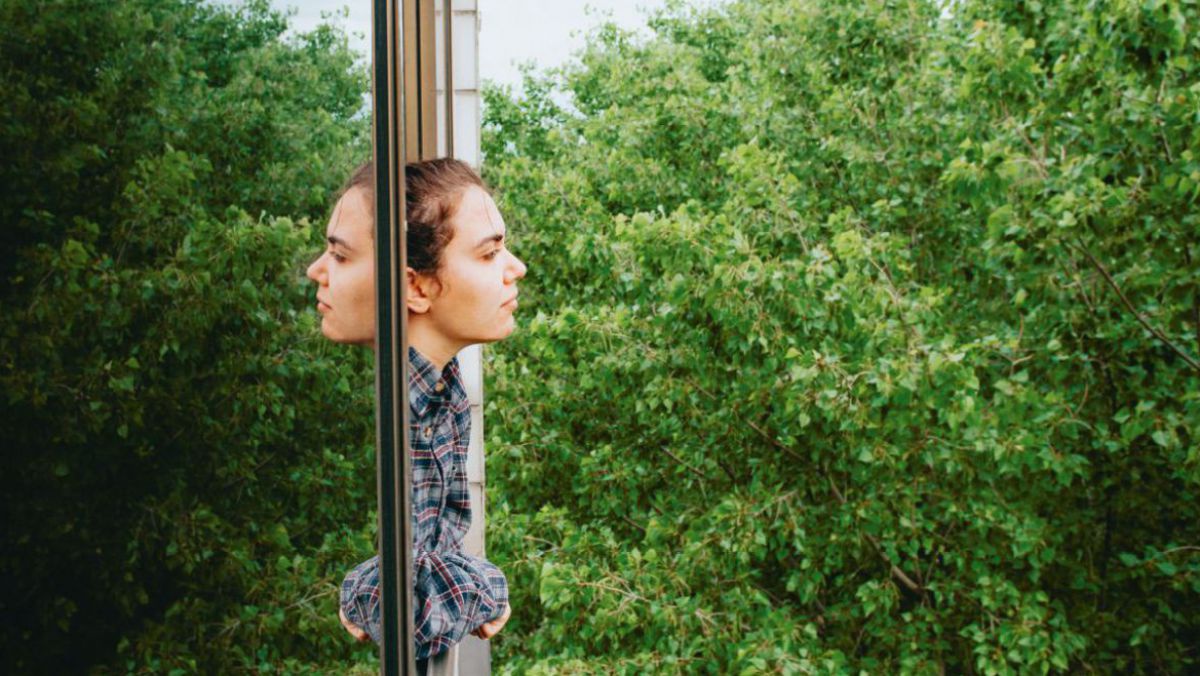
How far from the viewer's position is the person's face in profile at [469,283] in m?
1.29

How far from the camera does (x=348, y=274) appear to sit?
940mm

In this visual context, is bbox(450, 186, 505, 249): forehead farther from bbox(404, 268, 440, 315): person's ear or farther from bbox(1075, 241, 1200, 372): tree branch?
bbox(1075, 241, 1200, 372): tree branch

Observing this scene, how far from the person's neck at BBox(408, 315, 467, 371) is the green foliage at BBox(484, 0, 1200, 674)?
3.76 m

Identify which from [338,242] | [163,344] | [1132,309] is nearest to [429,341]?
[338,242]

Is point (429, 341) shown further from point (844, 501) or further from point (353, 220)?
point (844, 501)

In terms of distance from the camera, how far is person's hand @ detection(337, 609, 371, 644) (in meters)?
0.89

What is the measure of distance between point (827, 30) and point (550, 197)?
1917mm

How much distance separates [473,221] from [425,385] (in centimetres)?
18

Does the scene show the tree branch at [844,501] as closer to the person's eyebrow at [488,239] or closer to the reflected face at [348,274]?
the person's eyebrow at [488,239]

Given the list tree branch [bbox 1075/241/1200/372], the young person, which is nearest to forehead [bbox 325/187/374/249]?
the young person

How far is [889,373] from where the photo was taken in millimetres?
5016

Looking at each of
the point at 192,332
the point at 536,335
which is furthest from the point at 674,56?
the point at 192,332

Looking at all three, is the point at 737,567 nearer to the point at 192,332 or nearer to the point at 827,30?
the point at 827,30

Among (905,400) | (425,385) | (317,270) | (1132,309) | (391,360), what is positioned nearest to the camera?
(317,270)
